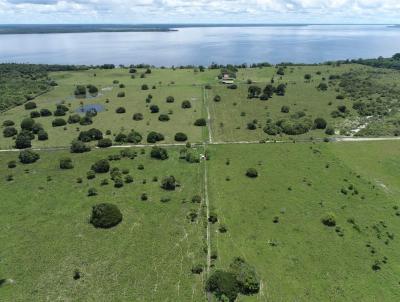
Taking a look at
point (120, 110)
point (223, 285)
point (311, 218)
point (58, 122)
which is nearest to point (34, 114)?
point (58, 122)

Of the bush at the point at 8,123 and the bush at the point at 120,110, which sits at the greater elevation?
the bush at the point at 120,110

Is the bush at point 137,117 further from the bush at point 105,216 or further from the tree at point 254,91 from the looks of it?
the bush at point 105,216

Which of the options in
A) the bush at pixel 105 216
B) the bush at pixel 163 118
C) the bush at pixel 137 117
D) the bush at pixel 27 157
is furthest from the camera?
the bush at pixel 137 117

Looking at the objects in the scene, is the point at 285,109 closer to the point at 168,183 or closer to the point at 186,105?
the point at 186,105

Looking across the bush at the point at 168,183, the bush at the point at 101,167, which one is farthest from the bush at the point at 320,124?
the bush at the point at 101,167

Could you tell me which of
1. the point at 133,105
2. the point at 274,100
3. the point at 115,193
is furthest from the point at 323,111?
the point at 115,193

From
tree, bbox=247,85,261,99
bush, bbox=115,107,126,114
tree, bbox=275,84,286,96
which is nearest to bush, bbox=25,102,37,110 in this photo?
bush, bbox=115,107,126,114

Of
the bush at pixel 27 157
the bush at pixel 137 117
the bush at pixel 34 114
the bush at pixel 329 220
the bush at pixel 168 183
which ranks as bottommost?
the bush at pixel 34 114
